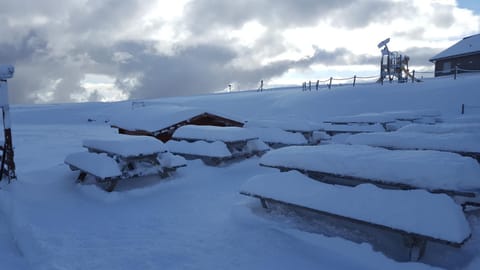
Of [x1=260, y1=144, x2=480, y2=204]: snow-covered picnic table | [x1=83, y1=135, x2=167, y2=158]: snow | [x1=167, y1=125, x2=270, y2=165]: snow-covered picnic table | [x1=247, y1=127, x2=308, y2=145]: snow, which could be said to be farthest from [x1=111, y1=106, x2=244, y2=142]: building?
[x1=260, y1=144, x2=480, y2=204]: snow-covered picnic table

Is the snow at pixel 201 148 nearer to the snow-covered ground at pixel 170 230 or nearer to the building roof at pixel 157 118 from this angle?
the snow-covered ground at pixel 170 230

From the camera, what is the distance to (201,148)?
1005 cm

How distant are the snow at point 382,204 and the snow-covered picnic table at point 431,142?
383 centimetres

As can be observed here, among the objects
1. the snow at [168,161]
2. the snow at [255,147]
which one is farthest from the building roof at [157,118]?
the snow at [168,161]

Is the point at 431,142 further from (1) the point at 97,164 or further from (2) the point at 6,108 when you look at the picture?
(2) the point at 6,108

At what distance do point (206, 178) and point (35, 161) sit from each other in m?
7.72

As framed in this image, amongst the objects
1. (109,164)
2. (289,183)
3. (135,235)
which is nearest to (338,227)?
(289,183)

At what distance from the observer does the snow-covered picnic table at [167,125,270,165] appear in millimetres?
9742

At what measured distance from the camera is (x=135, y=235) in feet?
17.5

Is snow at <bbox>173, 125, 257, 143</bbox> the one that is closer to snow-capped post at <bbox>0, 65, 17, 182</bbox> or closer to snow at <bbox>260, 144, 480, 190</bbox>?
snow at <bbox>260, 144, 480, 190</bbox>

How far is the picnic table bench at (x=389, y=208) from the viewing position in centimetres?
394

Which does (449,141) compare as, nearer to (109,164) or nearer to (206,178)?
(206,178)

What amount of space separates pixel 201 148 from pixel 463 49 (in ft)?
118


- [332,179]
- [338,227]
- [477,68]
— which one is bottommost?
[338,227]
